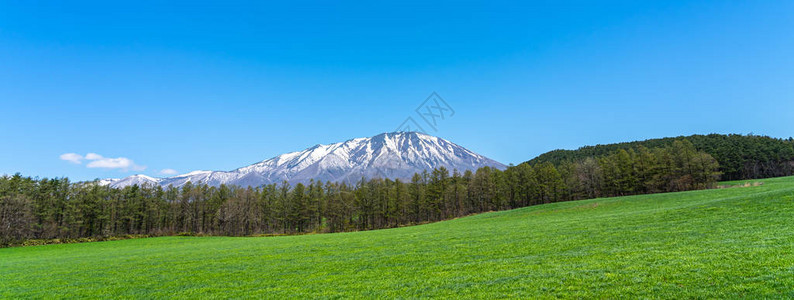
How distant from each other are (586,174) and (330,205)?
229ft

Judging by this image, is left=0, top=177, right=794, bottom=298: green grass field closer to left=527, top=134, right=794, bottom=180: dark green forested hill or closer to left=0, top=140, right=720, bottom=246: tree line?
left=0, top=140, right=720, bottom=246: tree line

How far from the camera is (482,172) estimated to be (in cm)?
8762

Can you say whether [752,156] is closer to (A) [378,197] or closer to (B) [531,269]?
(A) [378,197]

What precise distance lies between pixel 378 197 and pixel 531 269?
2803 inches

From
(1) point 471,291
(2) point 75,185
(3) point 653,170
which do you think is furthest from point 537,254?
(2) point 75,185

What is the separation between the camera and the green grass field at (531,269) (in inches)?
384

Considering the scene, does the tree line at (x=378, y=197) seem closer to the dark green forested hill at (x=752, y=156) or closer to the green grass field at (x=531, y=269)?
the dark green forested hill at (x=752, y=156)

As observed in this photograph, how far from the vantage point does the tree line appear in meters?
73.1

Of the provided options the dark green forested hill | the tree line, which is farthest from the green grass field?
the dark green forested hill

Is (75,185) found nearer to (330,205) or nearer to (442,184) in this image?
(330,205)

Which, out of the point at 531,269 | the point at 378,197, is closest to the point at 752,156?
the point at 378,197

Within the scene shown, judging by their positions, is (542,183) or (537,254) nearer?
(537,254)

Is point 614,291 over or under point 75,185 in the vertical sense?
under

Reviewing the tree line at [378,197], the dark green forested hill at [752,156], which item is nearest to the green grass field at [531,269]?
the tree line at [378,197]
